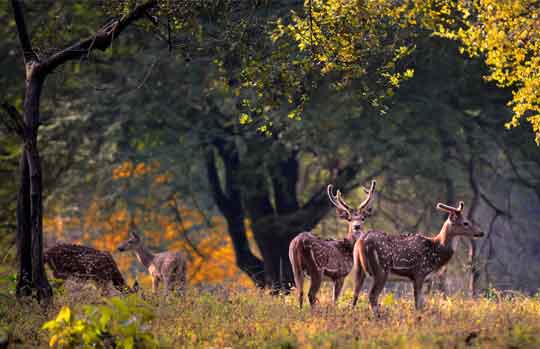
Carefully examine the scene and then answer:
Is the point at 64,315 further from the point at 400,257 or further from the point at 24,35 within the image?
the point at 24,35

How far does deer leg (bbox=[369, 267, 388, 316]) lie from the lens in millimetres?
13211

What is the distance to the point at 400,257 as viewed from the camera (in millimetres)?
13547

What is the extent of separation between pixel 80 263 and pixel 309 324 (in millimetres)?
5305

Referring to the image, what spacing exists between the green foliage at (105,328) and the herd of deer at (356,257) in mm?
3852

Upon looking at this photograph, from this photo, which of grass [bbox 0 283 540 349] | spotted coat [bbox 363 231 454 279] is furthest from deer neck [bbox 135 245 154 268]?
→ spotted coat [bbox 363 231 454 279]

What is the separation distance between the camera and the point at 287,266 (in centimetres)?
A: 2603

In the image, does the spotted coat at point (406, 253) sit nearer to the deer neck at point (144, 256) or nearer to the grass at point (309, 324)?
the grass at point (309, 324)

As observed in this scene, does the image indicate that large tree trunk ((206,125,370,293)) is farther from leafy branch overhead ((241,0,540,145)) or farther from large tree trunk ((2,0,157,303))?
large tree trunk ((2,0,157,303))

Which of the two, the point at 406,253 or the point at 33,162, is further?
the point at 33,162

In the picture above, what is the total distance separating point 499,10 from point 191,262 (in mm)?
20542

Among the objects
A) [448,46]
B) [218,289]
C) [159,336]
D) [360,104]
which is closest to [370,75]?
[360,104]

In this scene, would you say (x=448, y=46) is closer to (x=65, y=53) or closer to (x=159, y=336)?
(x=65, y=53)

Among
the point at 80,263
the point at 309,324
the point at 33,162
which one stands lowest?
the point at 309,324

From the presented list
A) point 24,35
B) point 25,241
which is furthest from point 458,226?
point 24,35
